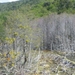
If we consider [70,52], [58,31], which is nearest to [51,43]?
[58,31]

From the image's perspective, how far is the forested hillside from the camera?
46.2 ft

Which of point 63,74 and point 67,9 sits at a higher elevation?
point 67,9

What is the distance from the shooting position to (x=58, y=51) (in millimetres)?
31031

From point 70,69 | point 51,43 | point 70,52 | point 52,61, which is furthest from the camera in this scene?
point 51,43

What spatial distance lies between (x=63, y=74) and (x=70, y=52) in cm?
1103

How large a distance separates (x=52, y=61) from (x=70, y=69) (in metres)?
3.80

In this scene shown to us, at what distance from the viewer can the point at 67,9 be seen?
51.0m

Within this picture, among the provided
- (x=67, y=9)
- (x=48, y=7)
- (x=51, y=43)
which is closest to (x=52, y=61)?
(x=51, y=43)

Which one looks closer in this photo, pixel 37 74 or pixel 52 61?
pixel 37 74

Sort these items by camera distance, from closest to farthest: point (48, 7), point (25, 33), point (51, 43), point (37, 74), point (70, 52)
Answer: point (37, 74) < point (25, 33) < point (70, 52) < point (51, 43) < point (48, 7)

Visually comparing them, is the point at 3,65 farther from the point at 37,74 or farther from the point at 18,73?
the point at 37,74

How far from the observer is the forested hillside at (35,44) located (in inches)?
555

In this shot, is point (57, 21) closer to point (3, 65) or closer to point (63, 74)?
point (63, 74)

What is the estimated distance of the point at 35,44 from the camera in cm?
2728
